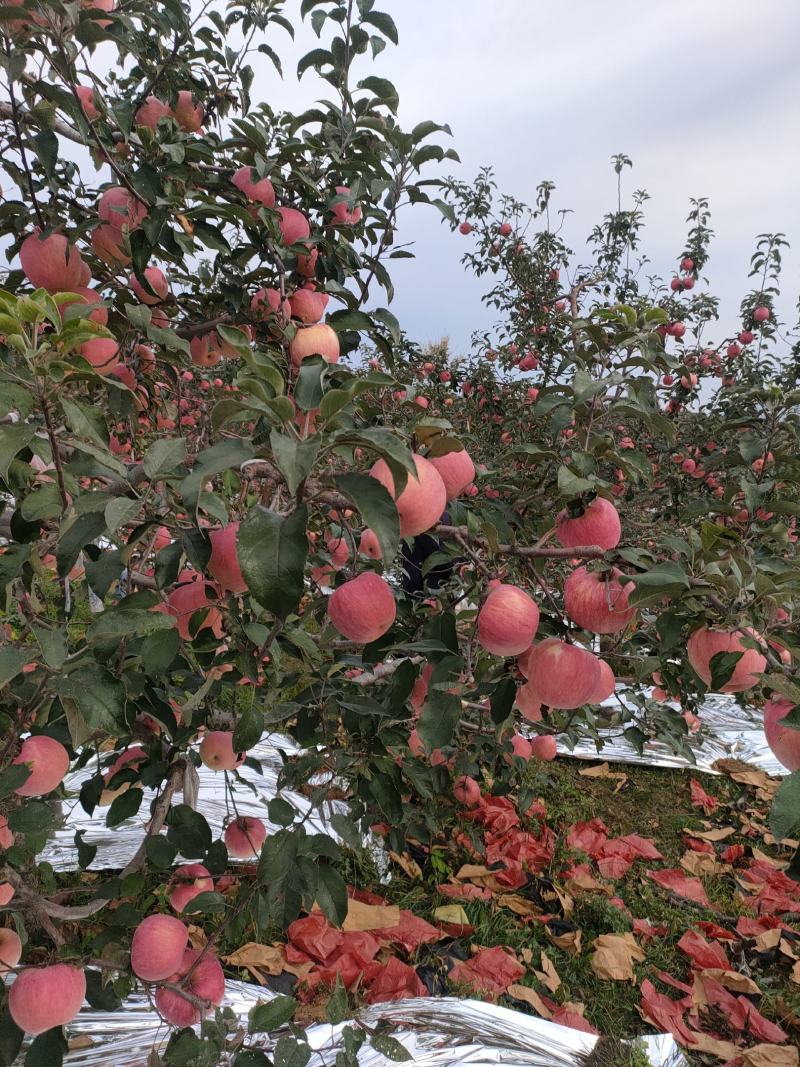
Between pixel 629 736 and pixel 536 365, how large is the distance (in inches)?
111

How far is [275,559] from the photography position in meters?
0.60

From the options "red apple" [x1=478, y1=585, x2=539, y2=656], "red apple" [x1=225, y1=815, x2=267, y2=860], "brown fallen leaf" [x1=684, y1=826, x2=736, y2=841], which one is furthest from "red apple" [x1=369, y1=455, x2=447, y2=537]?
"brown fallen leaf" [x1=684, y1=826, x2=736, y2=841]

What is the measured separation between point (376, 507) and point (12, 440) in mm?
456

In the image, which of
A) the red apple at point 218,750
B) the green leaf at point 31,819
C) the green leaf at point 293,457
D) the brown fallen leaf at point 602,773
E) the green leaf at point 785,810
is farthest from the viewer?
the brown fallen leaf at point 602,773

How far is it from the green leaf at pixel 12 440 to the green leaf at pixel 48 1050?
3.31ft

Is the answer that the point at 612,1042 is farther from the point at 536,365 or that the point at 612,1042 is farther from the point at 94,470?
the point at 536,365

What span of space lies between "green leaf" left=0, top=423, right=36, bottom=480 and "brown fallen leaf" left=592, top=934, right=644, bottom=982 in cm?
219

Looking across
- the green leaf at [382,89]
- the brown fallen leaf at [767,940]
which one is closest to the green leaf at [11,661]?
the green leaf at [382,89]

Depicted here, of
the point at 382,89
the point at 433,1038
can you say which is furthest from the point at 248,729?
the point at 382,89

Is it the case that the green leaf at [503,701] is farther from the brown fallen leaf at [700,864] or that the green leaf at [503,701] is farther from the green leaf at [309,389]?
the brown fallen leaf at [700,864]

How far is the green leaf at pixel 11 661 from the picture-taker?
2.69ft

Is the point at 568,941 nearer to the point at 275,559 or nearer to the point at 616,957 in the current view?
the point at 616,957

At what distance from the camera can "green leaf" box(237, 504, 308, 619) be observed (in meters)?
0.59

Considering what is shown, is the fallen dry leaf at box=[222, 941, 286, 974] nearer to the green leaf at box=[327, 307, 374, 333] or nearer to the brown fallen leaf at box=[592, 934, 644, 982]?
the brown fallen leaf at box=[592, 934, 644, 982]
